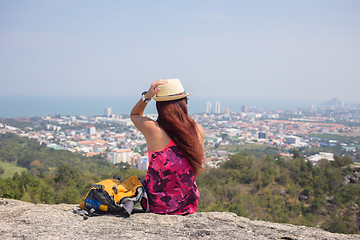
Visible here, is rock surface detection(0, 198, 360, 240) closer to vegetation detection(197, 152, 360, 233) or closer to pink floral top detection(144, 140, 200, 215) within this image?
pink floral top detection(144, 140, 200, 215)

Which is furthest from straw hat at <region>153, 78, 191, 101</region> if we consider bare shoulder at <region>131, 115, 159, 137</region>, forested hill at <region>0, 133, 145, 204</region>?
forested hill at <region>0, 133, 145, 204</region>

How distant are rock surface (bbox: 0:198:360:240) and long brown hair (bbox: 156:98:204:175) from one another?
1.57ft

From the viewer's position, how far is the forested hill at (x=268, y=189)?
9.05 m

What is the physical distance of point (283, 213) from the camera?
10102 millimetres

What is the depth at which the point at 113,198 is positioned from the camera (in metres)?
2.35

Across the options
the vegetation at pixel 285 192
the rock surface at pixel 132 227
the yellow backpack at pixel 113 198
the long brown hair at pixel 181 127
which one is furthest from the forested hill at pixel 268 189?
the long brown hair at pixel 181 127

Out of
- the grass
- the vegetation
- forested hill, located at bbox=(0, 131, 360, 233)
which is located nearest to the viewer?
forested hill, located at bbox=(0, 131, 360, 233)

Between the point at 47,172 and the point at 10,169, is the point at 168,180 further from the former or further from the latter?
the point at 10,169

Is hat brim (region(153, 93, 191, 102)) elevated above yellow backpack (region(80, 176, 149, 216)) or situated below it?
above

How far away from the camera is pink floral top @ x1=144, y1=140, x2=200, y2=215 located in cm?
243

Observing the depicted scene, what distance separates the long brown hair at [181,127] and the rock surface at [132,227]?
479 mm

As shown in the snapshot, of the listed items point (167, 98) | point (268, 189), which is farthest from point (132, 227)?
point (268, 189)

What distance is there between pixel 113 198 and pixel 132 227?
32 centimetres

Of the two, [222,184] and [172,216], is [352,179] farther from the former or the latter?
[172,216]
